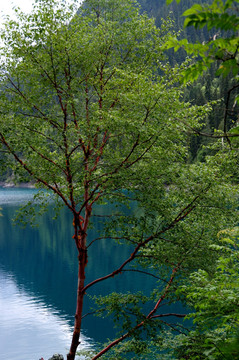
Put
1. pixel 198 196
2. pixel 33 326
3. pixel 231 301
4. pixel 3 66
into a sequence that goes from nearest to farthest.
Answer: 1. pixel 231 301
2. pixel 198 196
3. pixel 3 66
4. pixel 33 326

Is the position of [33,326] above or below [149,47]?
below

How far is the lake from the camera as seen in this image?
2142 centimetres

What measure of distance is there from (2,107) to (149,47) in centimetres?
445

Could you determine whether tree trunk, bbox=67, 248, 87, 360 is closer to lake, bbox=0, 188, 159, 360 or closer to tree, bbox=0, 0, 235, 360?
tree, bbox=0, 0, 235, 360

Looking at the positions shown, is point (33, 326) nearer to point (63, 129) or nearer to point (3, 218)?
point (63, 129)

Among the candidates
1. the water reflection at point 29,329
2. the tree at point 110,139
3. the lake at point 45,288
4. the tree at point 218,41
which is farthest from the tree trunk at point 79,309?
the water reflection at point 29,329

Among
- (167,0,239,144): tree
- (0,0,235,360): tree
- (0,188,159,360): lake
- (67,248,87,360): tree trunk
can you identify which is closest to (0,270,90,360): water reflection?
(0,188,159,360): lake

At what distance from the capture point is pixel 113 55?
1045 cm

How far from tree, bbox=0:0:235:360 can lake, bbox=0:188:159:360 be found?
10.1 ft

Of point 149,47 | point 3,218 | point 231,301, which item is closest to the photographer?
point 231,301

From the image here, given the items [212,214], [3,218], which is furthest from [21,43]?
[3,218]

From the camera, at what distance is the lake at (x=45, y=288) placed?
70.3 ft

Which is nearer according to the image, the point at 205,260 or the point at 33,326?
the point at 205,260

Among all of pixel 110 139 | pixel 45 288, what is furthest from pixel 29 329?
pixel 110 139
